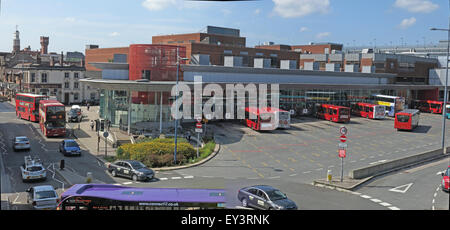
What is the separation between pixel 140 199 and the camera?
12.8 m

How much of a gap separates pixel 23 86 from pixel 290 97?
58.0 m

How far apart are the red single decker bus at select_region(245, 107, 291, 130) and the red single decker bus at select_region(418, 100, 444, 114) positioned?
39.1 m

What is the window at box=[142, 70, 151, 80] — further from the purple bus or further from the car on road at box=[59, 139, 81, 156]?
the purple bus

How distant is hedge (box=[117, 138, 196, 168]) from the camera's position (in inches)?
1293

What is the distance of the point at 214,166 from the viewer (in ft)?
105

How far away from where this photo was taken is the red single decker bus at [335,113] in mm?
57656

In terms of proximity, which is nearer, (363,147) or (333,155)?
(333,155)

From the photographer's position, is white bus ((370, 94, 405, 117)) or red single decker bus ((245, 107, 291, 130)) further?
white bus ((370, 94, 405, 117))

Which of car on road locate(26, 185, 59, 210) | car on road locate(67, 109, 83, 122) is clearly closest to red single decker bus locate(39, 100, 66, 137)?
car on road locate(67, 109, 83, 122)

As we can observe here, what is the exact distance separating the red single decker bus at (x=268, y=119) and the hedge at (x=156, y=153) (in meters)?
13.4
